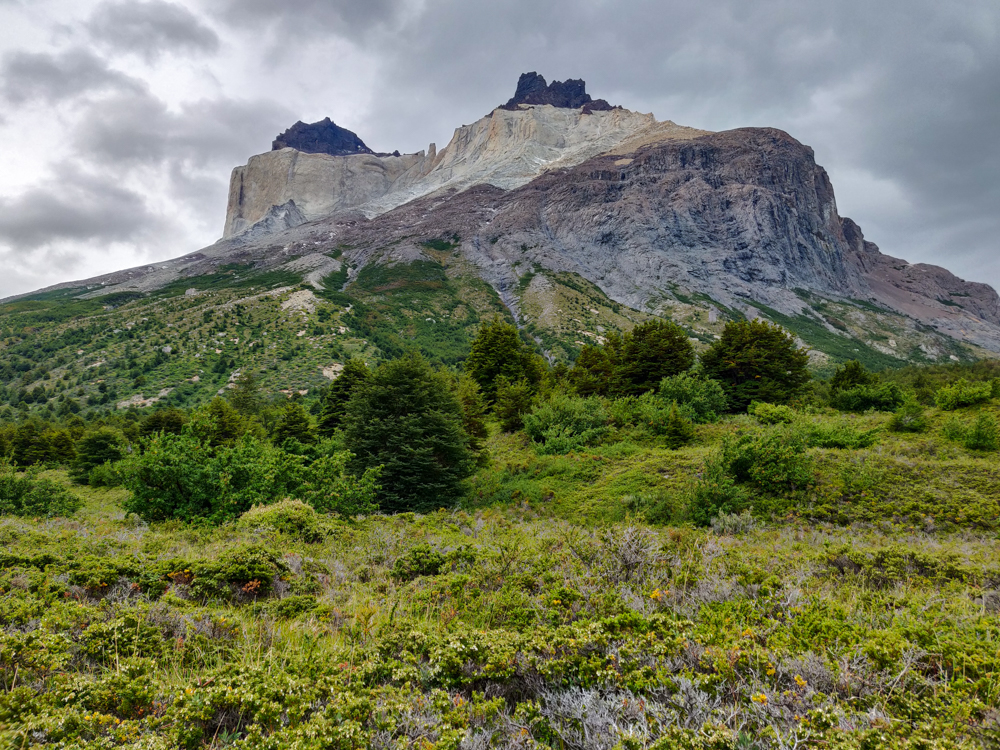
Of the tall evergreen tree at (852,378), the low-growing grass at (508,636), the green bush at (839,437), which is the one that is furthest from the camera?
the tall evergreen tree at (852,378)

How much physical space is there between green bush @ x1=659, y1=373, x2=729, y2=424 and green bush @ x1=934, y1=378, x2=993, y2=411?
283 inches

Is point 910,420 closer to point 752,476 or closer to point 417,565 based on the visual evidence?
point 752,476

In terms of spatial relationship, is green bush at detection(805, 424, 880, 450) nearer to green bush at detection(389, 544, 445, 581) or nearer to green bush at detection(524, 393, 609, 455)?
green bush at detection(524, 393, 609, 455)

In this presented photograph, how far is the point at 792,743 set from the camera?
274cm

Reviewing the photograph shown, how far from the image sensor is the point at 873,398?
20172 millimetres

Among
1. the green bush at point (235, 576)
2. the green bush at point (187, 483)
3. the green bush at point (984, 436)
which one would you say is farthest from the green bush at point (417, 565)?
the green bush at point (984, 436)

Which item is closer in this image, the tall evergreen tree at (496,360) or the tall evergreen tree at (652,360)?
the tall evergreen tree at (652,360)

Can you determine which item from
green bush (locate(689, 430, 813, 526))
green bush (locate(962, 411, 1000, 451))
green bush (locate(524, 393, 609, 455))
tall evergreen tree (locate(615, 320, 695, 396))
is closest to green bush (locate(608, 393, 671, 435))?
green bush (locate(524, 393, 609, 455))

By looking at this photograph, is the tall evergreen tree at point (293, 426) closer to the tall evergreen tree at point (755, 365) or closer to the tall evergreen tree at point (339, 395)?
the tall evergreen tree at point (339, 395)

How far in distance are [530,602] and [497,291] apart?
136m

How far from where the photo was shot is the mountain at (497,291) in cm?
8412

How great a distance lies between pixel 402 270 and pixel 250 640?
146966 millimetres

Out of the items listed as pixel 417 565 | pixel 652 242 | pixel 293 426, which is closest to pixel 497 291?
pixel 652 242

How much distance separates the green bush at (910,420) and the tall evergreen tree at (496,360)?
1702 cm
